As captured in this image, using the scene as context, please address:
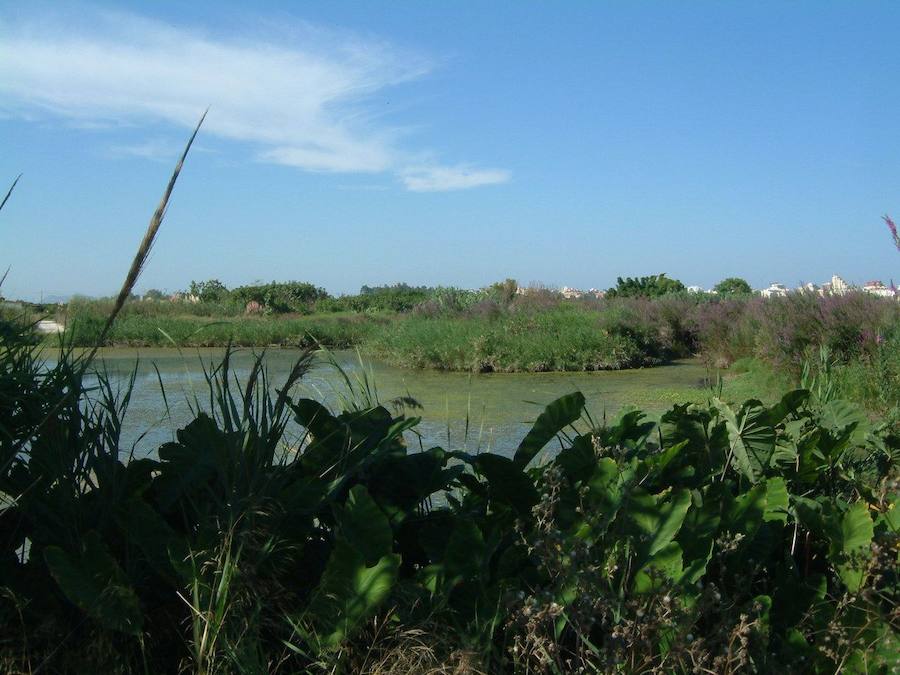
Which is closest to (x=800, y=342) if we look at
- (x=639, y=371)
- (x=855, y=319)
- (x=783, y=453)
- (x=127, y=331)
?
(x=855, y=319)

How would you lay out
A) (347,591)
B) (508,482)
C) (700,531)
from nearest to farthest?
(347,591), (700,531), (508,482)

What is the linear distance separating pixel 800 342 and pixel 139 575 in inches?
326

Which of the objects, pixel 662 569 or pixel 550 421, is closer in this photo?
pixel 662 569

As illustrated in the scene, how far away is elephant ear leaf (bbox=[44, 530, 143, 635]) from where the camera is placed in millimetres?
1515

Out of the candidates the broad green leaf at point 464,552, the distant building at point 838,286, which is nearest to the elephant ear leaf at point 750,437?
the broad green leaf at point 464,552

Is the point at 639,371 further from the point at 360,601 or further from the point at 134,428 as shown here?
the point at 360,601

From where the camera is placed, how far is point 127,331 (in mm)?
15805

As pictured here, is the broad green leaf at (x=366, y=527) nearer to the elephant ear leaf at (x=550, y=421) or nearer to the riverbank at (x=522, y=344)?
the elephant ear leaf at (x=550, y=421)

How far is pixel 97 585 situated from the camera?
157 cm

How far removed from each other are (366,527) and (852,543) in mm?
1005

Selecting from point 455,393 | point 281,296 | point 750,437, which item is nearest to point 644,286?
point 281,296

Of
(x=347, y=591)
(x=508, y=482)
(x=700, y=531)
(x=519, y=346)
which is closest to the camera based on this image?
(x=347, y=591)

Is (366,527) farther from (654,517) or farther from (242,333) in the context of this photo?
(242,333)

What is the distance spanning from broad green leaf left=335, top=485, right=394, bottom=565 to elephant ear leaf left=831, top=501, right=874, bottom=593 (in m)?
0.92
